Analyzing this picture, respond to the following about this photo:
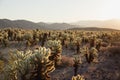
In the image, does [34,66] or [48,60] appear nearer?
[34,66]

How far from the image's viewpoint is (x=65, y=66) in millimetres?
29672

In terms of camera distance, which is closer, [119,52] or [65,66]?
[65,66]

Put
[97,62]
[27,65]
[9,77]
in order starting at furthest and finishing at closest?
[97,62]
[9,77]
[27,65]

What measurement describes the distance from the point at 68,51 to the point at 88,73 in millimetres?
13973

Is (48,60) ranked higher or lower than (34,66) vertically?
higher

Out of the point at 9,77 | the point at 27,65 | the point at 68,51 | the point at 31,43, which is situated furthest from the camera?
the point at 31,43

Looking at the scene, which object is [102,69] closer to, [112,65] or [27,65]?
[112,65]

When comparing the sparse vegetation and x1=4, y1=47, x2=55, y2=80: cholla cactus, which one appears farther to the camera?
the sparse vegetation

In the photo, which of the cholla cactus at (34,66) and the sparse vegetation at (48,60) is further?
the sparse vegetation at (48,60)

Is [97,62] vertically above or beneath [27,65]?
beneath

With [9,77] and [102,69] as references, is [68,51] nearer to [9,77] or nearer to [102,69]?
[102,69]

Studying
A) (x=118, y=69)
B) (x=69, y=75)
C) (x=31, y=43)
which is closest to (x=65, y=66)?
(x=69, y=75)

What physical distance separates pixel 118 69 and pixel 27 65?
1335 cm

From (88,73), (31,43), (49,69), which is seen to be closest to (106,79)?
(88,73)
